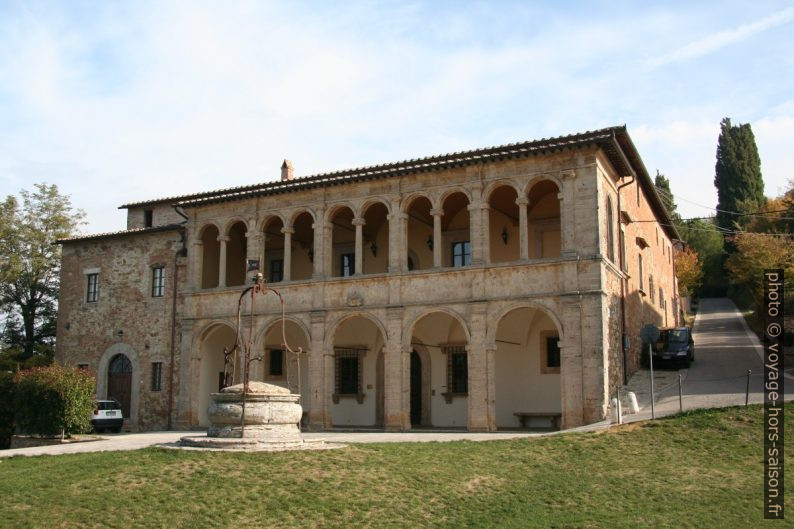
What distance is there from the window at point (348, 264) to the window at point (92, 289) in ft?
32.6

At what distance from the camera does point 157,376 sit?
2864 cm

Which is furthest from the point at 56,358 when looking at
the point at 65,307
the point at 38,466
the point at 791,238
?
the point at 791,238

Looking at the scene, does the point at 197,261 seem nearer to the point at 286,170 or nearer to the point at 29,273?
the point at 286,170

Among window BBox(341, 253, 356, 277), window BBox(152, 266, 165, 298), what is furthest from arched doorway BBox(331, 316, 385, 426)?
window BBox(152, 266, 165, 298)

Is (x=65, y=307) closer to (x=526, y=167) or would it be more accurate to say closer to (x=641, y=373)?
(x=526, y=167)

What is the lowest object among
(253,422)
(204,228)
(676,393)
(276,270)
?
(253,422)

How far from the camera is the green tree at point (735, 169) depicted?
5625 centimetres

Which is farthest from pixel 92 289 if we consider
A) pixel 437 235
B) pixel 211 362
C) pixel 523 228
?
pixel 523 228

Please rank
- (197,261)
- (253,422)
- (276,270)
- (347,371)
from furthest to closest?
(276,270) < (197,261) < (347,371) < (253,422)

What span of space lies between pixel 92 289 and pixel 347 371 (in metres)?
10.9

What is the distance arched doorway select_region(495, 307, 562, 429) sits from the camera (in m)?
24.4

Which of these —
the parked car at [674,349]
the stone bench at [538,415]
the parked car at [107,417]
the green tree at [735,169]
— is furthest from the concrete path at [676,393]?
the green tree at [735,169]

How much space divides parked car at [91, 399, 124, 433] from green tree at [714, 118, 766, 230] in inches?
1721

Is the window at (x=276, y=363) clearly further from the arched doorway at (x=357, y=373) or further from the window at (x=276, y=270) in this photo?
the window at (x=276, y=270)
